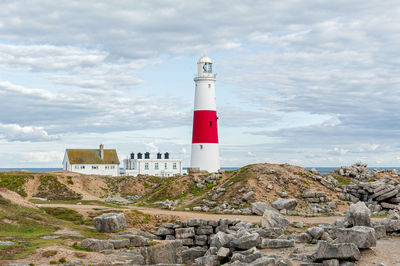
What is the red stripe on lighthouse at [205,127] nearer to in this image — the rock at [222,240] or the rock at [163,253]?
the rock at [163,253]

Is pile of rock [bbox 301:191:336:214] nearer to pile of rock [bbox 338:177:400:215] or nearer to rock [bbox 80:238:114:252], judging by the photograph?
pile of rock [bbox 338:177:400:215]

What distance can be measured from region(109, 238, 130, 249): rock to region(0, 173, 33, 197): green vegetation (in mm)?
32644

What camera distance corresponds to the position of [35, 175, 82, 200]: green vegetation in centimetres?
5503

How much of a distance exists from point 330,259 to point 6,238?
1676cm

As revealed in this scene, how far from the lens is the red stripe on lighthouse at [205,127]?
57.8m

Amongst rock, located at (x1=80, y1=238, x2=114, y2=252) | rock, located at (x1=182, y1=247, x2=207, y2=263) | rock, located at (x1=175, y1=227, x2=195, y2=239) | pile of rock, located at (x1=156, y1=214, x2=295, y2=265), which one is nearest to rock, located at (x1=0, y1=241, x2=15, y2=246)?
rock, located at (x1=80, y1=238, x2=114, y2=252)

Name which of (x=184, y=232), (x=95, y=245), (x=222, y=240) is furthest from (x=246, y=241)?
(x=184, y=232)

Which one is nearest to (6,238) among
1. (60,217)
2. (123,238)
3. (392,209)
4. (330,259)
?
(123,238)

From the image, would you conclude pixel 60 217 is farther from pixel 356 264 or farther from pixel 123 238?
pixel 356 264

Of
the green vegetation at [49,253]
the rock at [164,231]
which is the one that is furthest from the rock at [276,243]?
the green vegetation at [49,253]

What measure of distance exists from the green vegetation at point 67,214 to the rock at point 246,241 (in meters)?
13.7

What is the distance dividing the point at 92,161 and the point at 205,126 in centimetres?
3581

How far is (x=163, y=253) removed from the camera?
88.2 ft

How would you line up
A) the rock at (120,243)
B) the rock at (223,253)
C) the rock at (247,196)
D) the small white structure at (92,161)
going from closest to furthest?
1. the rock at (120,243)
2. the rock at (223,253)
3. the rock at (247,196)
4. the small white structure at (92,161)
